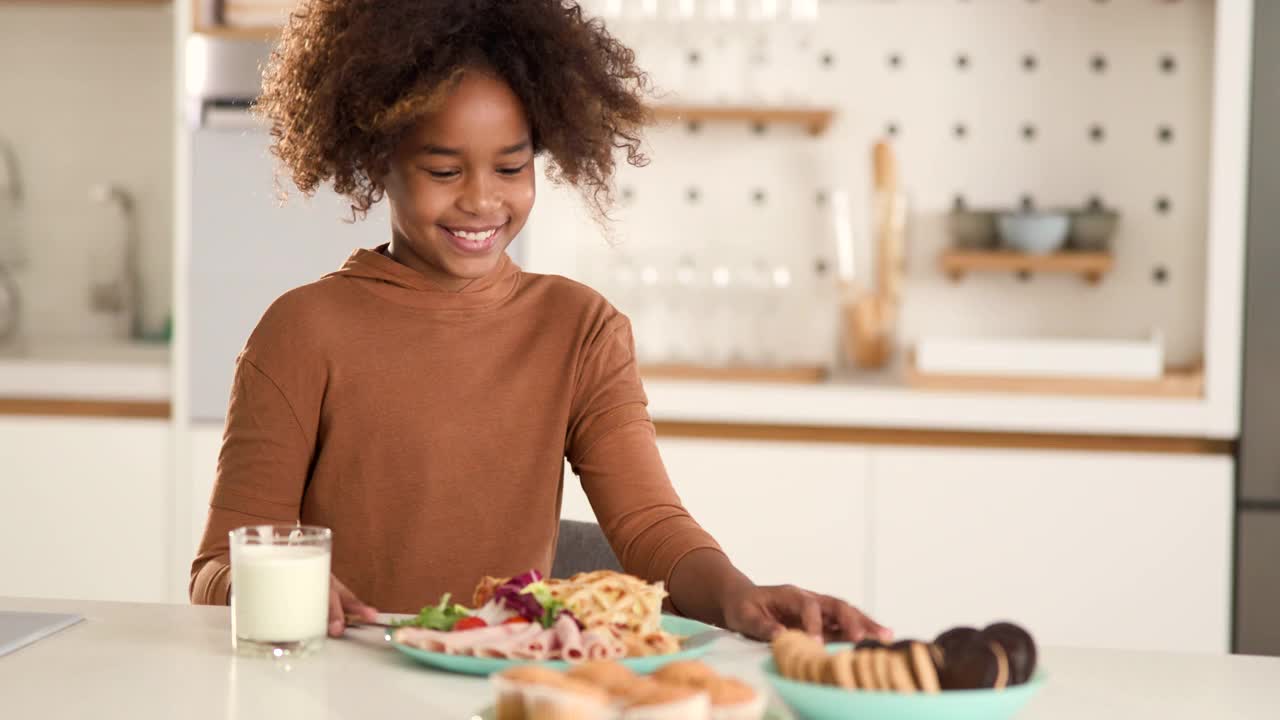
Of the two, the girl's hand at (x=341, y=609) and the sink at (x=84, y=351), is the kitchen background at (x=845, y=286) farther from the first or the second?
the girl's hand at (x=341, y=609)

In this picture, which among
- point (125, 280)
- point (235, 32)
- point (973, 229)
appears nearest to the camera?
point (235, 32)

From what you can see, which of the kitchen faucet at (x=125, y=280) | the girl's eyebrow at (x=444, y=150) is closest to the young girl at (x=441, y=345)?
the girl's eyebrow at (x=444, y=150)

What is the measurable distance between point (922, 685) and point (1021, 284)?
2.33 meters

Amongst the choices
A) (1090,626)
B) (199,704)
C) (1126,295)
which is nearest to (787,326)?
(1126,295)

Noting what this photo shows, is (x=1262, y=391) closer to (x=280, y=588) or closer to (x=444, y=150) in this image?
(x=444, y=150)

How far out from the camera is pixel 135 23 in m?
3.28

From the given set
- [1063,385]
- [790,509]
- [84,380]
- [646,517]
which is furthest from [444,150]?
[84,380]

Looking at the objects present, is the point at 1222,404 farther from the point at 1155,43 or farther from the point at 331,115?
the point at 331,115

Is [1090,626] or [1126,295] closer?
Result: [1090,626]

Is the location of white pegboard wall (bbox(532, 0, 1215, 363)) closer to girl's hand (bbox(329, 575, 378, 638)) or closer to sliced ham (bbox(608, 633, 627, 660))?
girl's hand (bbox(329, 575, 378, 638))

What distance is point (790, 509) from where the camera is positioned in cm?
262

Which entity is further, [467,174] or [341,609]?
[467,174]

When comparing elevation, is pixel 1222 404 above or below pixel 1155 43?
below

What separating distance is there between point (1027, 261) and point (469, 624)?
2052 millimetres
